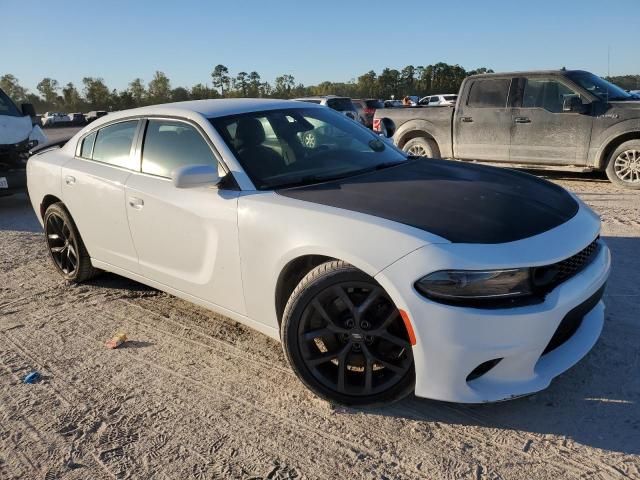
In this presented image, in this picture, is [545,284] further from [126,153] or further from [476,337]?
[126,153]

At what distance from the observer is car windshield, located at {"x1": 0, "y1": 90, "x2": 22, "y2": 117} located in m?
9.56

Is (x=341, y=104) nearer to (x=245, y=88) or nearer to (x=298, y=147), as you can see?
(x=298, y=147)

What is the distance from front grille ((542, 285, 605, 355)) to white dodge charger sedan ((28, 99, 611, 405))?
2cm

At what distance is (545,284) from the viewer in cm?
256

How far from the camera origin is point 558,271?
103 inches

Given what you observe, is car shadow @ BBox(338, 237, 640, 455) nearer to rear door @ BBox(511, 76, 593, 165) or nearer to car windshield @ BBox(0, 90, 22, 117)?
rear door @ BBox(511, 76, 593, 165)

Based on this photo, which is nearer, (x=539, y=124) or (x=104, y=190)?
(x=104, y=190)

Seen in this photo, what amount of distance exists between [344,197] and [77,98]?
8511cm

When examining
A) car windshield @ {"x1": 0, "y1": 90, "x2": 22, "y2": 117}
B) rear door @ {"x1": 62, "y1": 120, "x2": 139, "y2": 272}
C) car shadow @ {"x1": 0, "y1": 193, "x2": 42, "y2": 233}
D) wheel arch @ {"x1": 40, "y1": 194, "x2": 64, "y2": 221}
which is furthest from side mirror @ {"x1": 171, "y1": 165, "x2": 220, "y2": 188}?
car windshield @ {"x1": 0, "y1": 90, "x2": 22, "y2": 117}

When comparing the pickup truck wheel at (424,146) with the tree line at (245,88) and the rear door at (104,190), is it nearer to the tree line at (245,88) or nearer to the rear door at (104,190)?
the rear door at (104,190)

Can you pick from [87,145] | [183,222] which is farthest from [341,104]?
[183,222]

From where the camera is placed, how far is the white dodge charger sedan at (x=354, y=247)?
247 cm

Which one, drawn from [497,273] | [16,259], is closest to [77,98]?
[16,259]

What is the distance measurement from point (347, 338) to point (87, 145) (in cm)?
315
